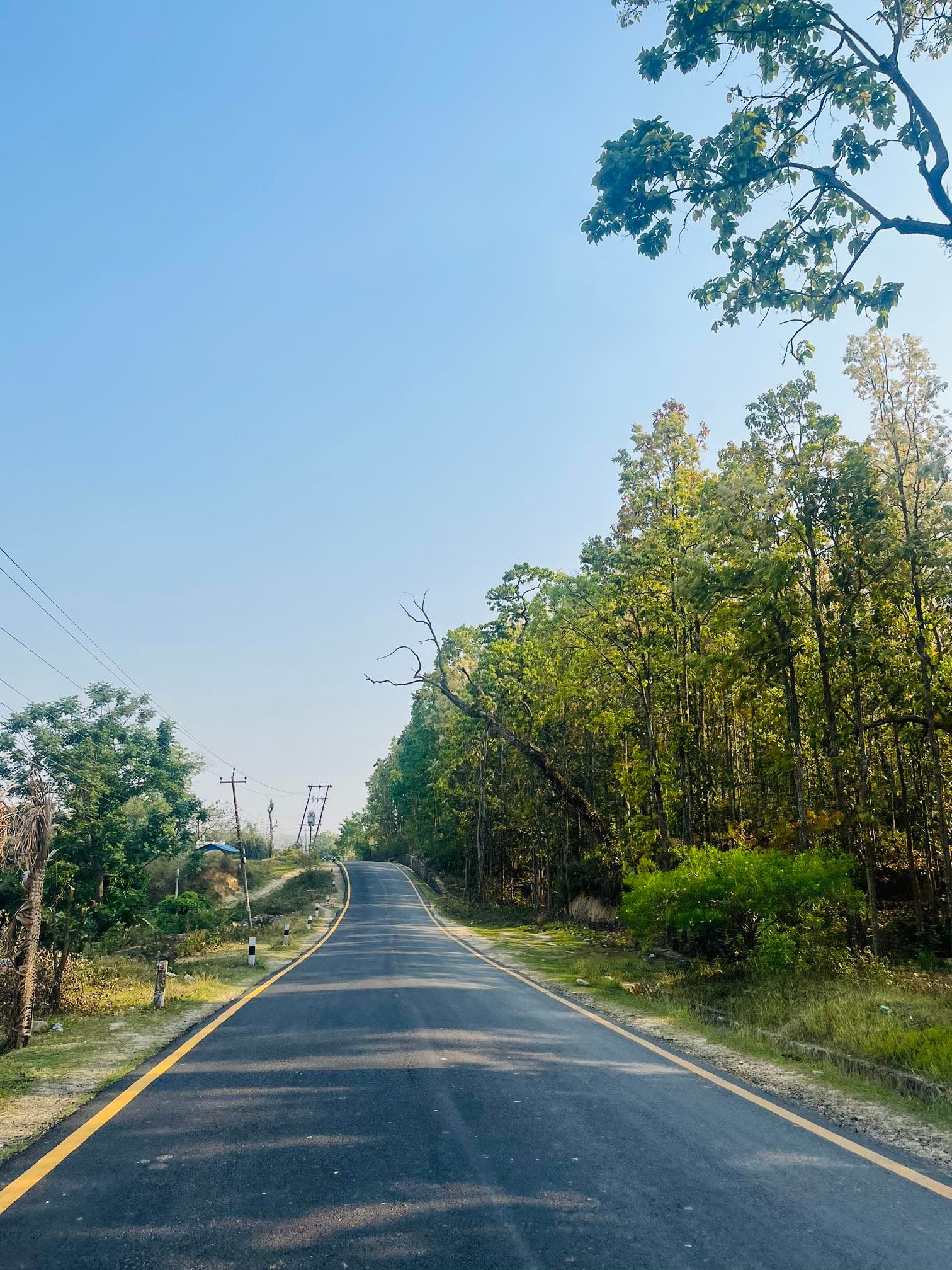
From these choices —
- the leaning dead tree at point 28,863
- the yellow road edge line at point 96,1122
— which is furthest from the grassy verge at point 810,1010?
the leaning dead tree at point 28,863

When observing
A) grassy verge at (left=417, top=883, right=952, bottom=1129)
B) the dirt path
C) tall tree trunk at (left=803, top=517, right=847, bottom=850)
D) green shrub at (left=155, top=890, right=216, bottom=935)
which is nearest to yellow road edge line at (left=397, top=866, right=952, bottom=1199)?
grassy verge at (left=417, top=883, right=952, bottom=1129)

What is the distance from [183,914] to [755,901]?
4676 centimetres

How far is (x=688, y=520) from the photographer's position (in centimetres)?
2127

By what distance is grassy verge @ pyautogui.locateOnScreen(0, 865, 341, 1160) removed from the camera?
250 inches

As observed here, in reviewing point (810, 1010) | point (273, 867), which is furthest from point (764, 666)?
point (273, 867)

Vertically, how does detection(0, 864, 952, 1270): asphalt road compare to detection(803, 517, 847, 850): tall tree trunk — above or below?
below

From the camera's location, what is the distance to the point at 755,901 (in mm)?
13672

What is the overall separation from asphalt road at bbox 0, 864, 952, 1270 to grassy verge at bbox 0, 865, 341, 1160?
1.92ft

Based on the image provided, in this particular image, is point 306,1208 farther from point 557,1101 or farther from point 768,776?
point 768,776

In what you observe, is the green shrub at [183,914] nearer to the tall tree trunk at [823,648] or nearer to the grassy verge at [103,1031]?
the grassy verge at [103,1031]

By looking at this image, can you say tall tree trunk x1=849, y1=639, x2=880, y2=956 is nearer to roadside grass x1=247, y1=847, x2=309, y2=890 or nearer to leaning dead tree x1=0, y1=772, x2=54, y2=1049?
leaning dead tree x1=0, y1=772, x2=54, y2=1049

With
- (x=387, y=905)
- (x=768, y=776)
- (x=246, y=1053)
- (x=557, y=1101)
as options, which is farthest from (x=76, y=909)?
(x=557, y=1101)

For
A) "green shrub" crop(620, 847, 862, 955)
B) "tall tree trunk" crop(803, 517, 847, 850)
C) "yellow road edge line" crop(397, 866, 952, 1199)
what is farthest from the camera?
"tall tree trunk" crop(803, 517, 847, 850)

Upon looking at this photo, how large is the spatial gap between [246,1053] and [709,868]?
9.23 metres
